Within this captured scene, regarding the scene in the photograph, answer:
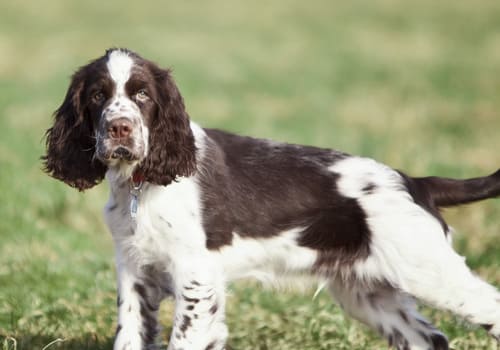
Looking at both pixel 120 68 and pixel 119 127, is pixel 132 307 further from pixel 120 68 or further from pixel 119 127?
pixel 120 68

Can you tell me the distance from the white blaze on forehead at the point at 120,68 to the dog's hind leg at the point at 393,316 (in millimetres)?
1602

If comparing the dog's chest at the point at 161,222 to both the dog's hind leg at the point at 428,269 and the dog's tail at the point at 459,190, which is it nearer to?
the dog's hind leg at the point at 428,269

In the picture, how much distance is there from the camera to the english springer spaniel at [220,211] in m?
4.64

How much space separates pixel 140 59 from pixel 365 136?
7.99 meters

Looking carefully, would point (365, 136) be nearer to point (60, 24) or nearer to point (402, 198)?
point (402, 198)

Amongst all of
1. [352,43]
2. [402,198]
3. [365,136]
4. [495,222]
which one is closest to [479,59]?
[352,43]

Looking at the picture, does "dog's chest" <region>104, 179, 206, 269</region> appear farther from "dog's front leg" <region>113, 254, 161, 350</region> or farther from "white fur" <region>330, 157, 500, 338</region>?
"white fur" <region>330, 157, 500, 338</region>

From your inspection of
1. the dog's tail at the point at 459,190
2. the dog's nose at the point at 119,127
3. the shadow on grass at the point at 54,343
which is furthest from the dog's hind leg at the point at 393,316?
the dog's nose at the point at 119,127

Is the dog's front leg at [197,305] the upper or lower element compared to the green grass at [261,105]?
upper

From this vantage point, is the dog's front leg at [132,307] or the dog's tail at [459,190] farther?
the dog's tail at [459,190]

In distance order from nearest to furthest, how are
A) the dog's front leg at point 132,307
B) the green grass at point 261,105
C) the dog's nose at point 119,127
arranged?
the dog's nose at point 119,127 → the dog's front leg at point 132,307 → the green grass at point 261,105

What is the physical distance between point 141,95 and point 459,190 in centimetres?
178

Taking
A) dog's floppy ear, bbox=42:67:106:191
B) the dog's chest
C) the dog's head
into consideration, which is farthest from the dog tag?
dog's floppy ear, bbox=42:67:106:191

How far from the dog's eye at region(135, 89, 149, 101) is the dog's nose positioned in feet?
0.79
